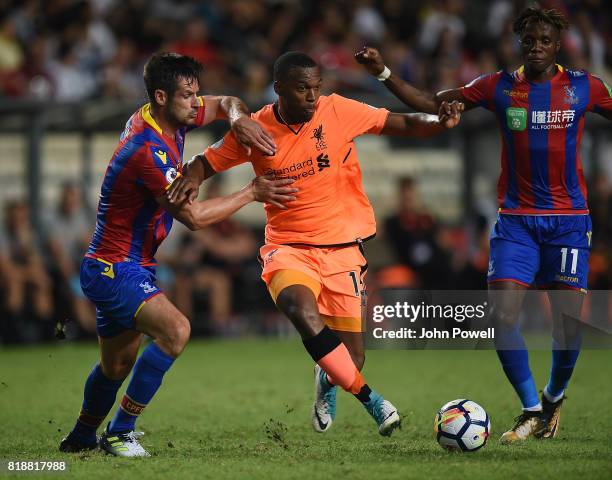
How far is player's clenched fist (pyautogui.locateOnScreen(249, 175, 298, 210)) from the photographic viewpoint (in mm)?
7109

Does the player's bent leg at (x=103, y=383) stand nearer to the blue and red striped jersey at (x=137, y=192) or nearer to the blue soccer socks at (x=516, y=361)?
the blue and red striped jersey at (x=137, y=192)

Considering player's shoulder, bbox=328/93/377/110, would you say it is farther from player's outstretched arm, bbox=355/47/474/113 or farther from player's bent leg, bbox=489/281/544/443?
player's bent leg, bbox=489/281/544/443

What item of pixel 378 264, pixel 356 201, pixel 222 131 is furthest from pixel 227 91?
pixel 356 201

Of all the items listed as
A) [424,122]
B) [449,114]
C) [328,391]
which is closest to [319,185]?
[424,122]

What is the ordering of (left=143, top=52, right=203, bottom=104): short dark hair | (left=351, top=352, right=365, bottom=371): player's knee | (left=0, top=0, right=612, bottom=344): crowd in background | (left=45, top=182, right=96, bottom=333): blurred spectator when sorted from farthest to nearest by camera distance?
(left=0, top=0, right=612, bottom=344): crowd in background, (left=45, top=182, right=96, bottom=333): blurred spectator, (left=351, top=352, right=365, bottom=371): player's knee, (left=143, top=52, right=203, bottom=104): short dark hair

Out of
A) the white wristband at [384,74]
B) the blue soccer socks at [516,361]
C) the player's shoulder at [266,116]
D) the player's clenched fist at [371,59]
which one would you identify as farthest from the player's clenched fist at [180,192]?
the blue soccer socks at [516,361]

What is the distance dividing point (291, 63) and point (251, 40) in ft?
35.3

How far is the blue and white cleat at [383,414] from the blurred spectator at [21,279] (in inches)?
327

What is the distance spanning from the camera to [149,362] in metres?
6.87

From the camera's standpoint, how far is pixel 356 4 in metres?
19.1

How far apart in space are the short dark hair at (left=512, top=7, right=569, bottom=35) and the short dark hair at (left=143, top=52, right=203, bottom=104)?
2.31 m

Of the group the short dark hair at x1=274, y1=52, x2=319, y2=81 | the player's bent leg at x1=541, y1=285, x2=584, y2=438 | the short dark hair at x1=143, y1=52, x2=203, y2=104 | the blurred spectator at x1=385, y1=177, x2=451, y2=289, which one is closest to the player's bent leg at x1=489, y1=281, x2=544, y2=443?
the player's bent leg at x1=541, y1=285, x2=584, y2=438

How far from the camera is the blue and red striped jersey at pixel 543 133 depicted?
7.64 metres

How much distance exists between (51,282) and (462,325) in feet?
26.0
